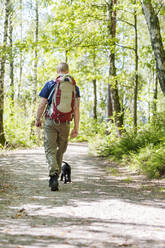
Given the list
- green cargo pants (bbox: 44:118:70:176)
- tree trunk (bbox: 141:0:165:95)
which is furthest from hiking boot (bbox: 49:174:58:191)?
tree trunk (bbox: 141:0:165:95)

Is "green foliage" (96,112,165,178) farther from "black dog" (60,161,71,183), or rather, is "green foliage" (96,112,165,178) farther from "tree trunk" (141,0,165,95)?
"black dog" (60,161,71,183)

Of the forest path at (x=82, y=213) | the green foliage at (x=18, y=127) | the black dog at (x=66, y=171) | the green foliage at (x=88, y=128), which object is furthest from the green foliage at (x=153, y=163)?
the green foliage at (x=88, y=128)

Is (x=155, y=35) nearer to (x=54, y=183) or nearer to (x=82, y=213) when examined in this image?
(x=54, y=183)

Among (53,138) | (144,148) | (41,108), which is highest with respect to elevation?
(41,108)

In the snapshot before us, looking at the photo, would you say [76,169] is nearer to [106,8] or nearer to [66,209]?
[66,209]

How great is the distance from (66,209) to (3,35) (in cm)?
1079

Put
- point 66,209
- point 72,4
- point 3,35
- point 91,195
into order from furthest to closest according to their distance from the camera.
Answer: point 3,35 → point 72,4 → point 91,195 → point 66,209

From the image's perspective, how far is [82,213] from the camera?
13.2 feet

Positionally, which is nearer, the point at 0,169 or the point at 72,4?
the point at 0,169

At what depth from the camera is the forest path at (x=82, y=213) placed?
299cm

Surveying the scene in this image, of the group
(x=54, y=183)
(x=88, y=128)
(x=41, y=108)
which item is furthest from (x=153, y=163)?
(x=88, y=128)

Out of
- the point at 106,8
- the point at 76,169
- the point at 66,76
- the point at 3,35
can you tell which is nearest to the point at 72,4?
the point at 106,8

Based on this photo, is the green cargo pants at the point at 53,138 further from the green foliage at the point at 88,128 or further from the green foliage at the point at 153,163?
the green foliage at the point at 88,128

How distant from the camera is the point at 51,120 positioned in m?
5.48
